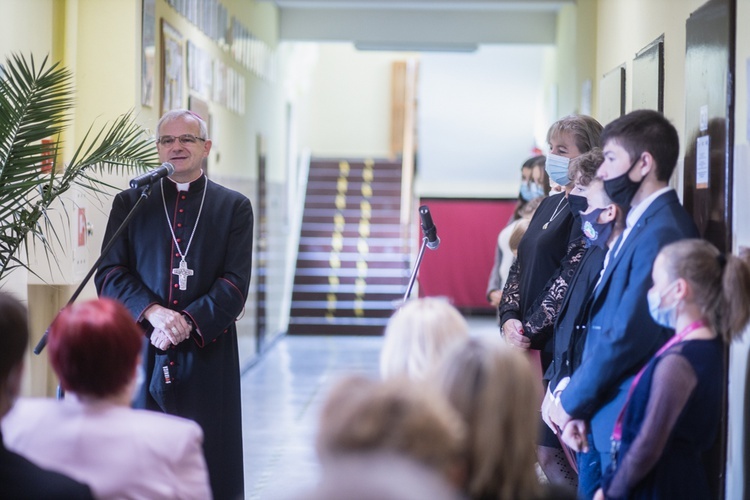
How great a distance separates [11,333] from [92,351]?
168mm

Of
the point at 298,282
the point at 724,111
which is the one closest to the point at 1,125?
the point at 724,111

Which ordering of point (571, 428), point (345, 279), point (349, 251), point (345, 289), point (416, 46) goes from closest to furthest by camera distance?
point (571, 428)
point (416, 46)
point (345, 289)
point (345, 279)
point (349, 251)

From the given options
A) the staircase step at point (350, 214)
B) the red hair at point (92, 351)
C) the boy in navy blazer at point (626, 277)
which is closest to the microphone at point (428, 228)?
the boy in navy blazer at point (626, 277)

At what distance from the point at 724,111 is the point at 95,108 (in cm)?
370

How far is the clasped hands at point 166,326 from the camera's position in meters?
3.80

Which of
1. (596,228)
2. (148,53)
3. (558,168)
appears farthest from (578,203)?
(148,53)

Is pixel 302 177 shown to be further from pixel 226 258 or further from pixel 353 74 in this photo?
pixel 226 258

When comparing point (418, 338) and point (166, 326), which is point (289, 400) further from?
point (418, 338)

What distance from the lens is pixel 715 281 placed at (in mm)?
2717

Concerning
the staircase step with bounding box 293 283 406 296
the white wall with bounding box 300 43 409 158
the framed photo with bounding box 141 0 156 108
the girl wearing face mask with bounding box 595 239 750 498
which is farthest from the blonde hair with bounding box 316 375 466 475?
the white wall with bounding box 300 43 409 158

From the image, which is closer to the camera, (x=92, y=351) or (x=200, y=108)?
(x=92, y=351)

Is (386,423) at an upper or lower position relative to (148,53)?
lower

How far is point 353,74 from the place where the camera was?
1752 cm

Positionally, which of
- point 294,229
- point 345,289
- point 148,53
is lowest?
point 345,289
